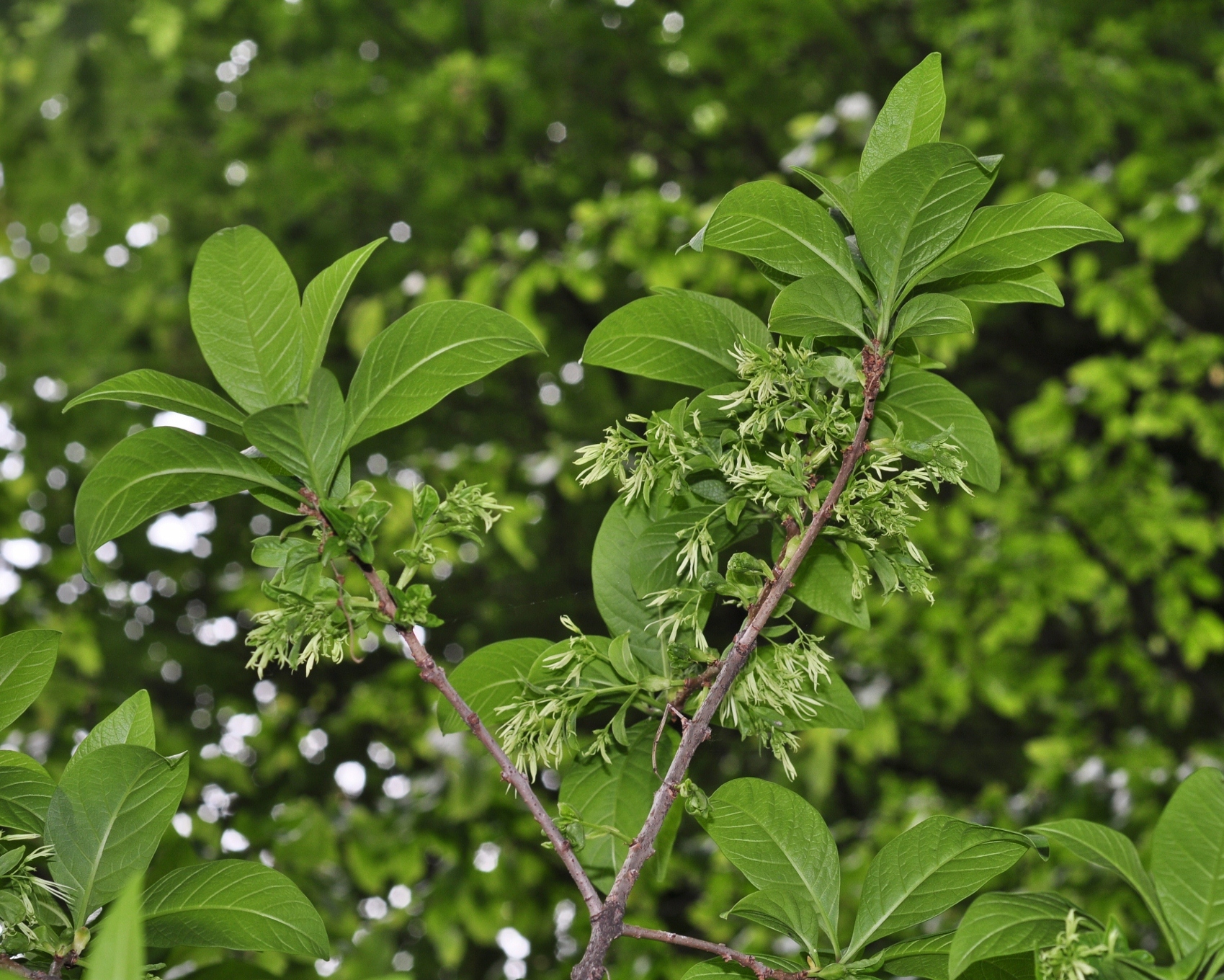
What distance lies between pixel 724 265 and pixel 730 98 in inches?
41.4

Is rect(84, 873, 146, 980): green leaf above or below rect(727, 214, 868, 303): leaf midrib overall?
below

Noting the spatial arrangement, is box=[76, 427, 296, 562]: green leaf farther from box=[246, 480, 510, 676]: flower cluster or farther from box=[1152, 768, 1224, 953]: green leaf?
box=[1152, 768, 1224, 953]: green leaf

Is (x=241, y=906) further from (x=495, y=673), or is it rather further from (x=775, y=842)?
(x=775, y=842)

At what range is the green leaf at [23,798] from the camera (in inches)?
25.2

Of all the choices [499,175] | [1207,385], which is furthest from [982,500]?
[499,175]

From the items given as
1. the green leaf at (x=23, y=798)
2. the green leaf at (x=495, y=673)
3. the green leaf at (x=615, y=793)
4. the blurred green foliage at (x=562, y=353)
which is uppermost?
the green leaf at (x=495, y=673)

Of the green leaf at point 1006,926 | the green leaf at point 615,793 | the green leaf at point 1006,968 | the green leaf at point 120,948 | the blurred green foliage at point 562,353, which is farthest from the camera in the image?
the blurred green foliage at point 562,353

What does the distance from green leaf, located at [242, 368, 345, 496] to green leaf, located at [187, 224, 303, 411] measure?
0.03m

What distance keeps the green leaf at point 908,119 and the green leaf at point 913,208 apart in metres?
0.05

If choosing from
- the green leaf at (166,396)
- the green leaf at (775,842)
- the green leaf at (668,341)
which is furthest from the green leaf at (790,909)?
the green leaf at (166,396)

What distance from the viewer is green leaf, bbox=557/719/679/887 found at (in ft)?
2.37

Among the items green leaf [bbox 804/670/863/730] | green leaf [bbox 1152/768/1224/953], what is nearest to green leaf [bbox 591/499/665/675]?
green leaf [bbox 804/670/863/730]

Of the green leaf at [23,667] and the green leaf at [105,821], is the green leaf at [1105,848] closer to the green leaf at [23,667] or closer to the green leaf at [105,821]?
the green leaf at [105,821]

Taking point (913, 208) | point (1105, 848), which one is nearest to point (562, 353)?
point (913, 208)
